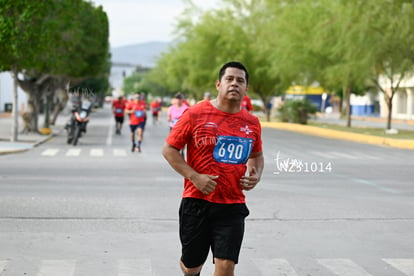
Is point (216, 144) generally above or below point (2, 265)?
above

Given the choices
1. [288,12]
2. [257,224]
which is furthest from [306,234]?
[288,12]

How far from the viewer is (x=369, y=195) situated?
1257cm

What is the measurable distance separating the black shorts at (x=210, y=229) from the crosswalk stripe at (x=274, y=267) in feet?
6.36

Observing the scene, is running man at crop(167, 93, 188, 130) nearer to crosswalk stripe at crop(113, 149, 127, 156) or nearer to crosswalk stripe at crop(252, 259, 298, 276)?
crosswalk stripe at crop(113, 149, 127, 156)

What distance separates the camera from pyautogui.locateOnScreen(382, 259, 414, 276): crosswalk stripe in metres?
6.94

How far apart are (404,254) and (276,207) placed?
3.39m

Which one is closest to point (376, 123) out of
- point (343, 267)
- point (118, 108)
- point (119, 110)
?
point (119, 110)

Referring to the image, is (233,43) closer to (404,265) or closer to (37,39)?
(37,39)

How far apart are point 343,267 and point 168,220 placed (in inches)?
125

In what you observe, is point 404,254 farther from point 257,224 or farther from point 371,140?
point 371,140

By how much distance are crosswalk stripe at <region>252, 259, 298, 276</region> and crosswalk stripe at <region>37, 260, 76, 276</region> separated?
175 centimetres

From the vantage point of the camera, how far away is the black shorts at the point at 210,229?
15.8 ft

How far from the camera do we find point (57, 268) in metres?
6.86

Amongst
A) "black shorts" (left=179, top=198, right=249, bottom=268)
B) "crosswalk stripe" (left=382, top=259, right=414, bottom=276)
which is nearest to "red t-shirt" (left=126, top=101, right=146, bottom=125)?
"crosswalk stripe" (left=382, top=259, right=414, bottom=276)
